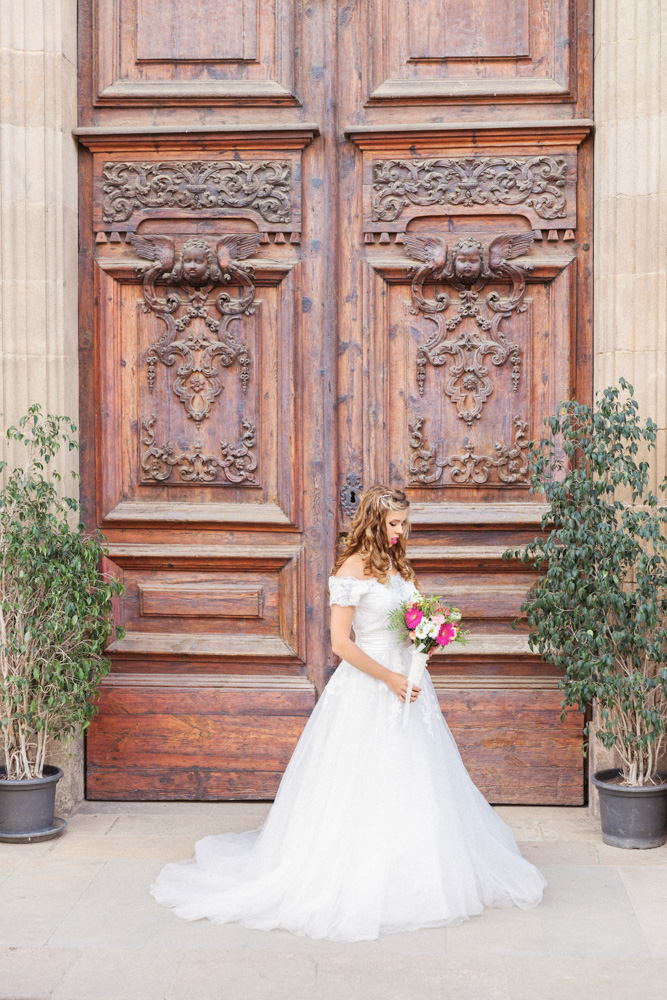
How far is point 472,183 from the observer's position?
5078 millimetres

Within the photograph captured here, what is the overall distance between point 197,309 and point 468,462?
1.50 metres

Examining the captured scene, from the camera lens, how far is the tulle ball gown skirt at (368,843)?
12.0 feet

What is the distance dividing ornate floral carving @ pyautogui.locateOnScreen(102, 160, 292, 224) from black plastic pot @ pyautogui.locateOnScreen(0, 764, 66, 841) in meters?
2.66

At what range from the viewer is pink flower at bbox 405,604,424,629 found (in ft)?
12.7

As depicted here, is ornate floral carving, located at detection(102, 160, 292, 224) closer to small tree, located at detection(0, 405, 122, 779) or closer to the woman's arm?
small tree, located at detection(0, 405, 122, 779)

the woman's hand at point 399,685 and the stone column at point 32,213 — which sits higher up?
the stone column at point 32,213

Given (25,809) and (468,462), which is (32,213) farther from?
(25,809)

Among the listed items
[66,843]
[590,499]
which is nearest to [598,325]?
[590,499]

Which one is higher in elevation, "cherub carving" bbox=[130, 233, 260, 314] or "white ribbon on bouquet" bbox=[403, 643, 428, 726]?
"cherub carving" bbox=[130, 233, 260, 314]

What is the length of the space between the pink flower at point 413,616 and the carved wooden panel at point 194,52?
2.64m

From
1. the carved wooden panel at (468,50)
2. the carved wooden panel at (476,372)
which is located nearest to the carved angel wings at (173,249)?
the carved wooden panel at (476,372)

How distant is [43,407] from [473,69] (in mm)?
2575

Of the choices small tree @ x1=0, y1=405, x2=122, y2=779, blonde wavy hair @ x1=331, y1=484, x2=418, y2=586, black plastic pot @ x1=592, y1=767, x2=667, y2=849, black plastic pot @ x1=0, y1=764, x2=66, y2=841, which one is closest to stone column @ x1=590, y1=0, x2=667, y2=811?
black plastic pot @ x1=592, y1=767, x2=667, y2=849

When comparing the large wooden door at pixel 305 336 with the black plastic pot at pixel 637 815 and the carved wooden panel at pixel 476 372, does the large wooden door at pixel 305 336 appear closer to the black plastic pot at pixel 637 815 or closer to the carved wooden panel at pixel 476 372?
the carved wooden panel at pixel 476 372
